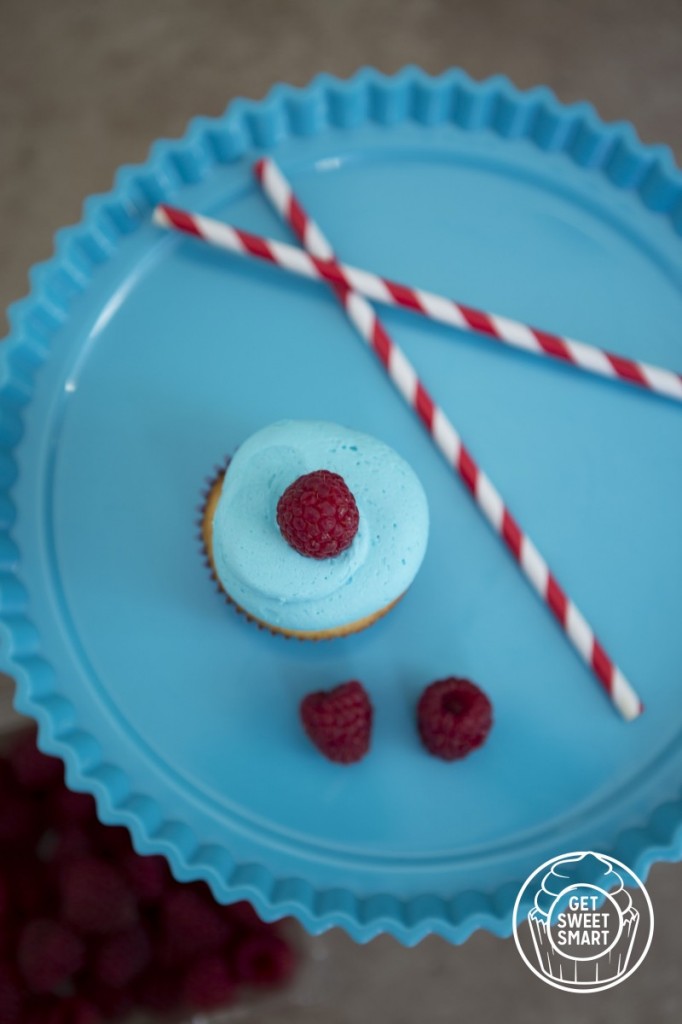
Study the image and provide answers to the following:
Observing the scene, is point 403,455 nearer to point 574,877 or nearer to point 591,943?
point 574,877

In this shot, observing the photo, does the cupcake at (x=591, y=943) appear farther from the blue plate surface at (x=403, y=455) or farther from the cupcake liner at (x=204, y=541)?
the cupcake liner at (x=204, y=541)

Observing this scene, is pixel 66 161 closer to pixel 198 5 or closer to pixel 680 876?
pixel 198 5

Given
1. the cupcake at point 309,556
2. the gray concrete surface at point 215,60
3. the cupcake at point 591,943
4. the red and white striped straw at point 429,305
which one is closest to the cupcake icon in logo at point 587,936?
the cupcake at point 591,943

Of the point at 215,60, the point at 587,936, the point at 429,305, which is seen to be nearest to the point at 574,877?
the point at 587,936

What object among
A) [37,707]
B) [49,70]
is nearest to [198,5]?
[49,70]

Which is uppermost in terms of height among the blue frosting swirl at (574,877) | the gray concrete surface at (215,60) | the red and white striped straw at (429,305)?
the gray concrete surface at (215,60)

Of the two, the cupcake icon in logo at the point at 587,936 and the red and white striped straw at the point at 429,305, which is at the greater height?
the red and white striped straw at the point at 429,305

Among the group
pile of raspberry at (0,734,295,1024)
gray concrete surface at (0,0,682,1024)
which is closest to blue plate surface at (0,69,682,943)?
pile of raspberry at (0,734,295,1024)
